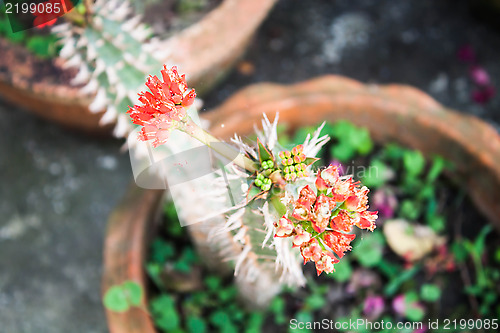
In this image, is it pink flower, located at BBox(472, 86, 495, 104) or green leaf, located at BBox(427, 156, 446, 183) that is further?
pink flower, located at BBox(472, 86, 495, 104)

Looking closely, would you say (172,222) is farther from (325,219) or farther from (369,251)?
(325,219)

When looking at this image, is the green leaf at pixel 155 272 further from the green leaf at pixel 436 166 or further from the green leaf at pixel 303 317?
the green leaf at pixel 436 166

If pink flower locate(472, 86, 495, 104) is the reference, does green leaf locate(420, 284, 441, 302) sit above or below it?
below

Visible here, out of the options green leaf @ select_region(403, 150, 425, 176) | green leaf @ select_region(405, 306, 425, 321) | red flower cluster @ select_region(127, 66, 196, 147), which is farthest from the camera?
green leaf @ select_region(403, 150, 425, 176)

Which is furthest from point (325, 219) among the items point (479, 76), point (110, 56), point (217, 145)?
point (479, 76)

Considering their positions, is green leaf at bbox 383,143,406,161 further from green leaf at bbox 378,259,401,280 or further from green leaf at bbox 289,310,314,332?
green leaf at bbox 289,310,314,332

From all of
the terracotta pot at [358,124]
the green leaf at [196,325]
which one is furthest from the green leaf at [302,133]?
the green leaf at [196,325]

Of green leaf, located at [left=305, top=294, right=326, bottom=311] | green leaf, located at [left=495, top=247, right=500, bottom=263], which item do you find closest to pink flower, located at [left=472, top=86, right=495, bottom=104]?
green leaf, located at [left=495, top=247, right=500, bottom=263]

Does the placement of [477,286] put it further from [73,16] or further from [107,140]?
[107,140]
